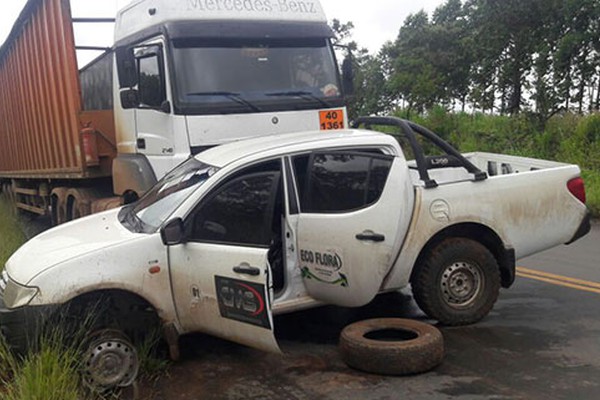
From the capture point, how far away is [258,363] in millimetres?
4895

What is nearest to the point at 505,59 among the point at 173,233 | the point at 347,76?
the point at 347,76

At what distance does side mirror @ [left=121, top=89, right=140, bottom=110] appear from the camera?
734cm

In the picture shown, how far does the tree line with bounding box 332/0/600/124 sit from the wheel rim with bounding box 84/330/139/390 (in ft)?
42.4

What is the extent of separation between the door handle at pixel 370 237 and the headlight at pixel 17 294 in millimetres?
2316

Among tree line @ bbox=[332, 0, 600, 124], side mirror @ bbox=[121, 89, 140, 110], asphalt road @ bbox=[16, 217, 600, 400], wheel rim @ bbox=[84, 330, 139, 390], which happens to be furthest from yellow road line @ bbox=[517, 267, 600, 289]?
tree line @ bbox=[332, 0, 600, 124]

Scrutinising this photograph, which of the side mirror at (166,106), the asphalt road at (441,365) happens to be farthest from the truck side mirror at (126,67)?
the asphalt road at (441,365)

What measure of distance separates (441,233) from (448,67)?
3347 cm

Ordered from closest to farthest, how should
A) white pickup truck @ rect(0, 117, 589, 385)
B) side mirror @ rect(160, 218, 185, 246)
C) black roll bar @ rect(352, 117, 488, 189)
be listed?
white pickup truck @ rect(0, 117, 589, 385)
side mirror @ rect(160, 218, 185, 246)
black roll bar @ rect(352, 117, 488, 189)

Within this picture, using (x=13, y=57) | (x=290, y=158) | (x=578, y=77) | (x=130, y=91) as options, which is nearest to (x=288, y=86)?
(x=130, y=91)

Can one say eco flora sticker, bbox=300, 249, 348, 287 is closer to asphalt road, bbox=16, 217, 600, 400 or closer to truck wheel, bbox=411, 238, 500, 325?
asphalt road, bbox=16, 217, 600, 400

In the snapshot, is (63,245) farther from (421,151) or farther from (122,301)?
(421,151)

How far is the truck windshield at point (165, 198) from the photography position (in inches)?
191

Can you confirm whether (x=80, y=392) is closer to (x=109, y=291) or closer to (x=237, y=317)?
(x=109, y=291)

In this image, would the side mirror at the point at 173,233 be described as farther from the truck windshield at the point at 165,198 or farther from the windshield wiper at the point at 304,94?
the windshield wiper at the point at 304,94
